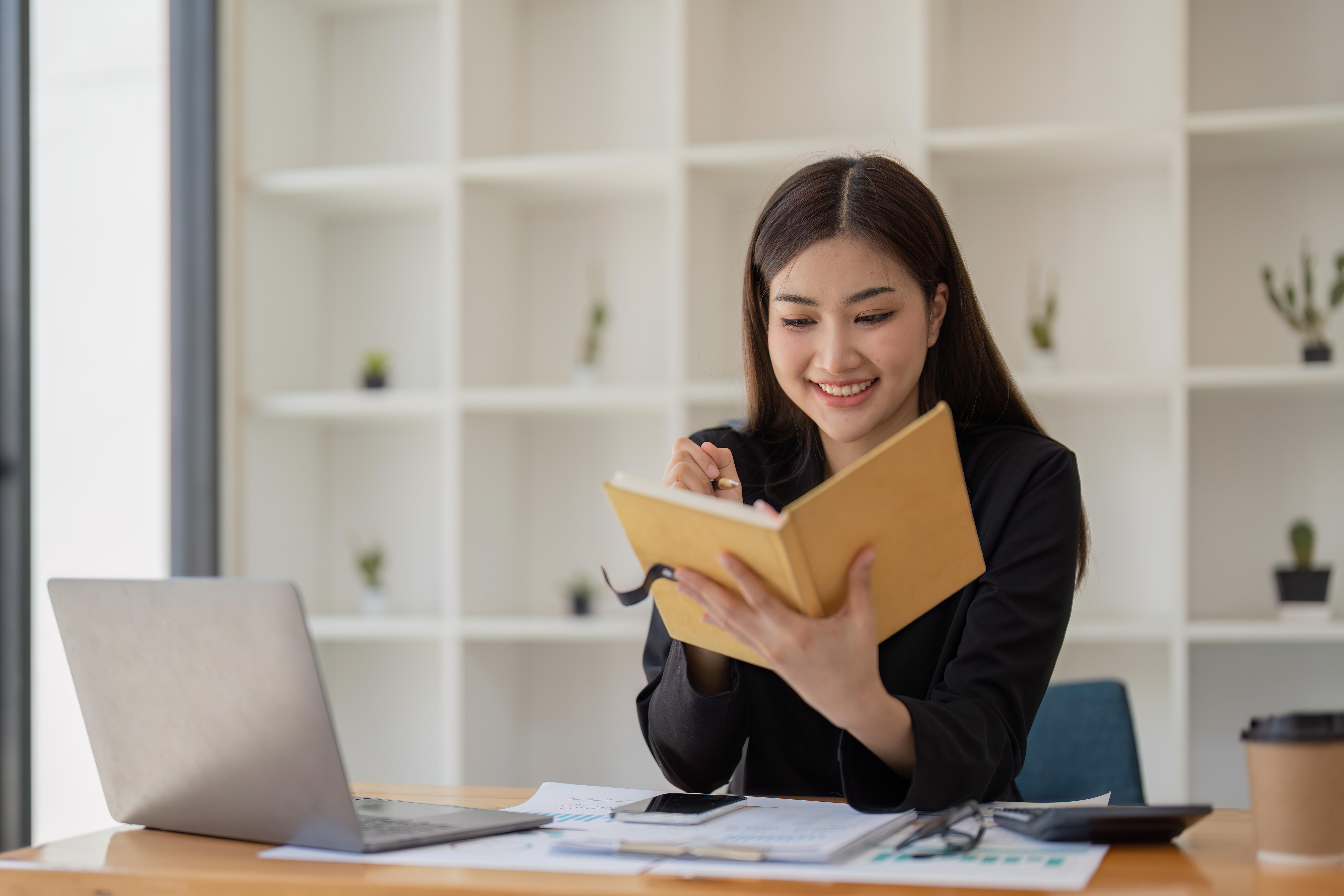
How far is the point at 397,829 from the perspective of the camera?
3.44 ft

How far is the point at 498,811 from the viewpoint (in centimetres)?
114

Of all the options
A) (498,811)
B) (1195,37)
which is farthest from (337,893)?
(1195,37)

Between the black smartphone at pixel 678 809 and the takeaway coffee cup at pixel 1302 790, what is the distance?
1.47ft

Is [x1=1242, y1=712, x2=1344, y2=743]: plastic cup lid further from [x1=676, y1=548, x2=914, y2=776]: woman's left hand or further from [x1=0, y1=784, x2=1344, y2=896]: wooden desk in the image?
[x1=676, y1=548, x2=914, y2=776]: woman's left hand

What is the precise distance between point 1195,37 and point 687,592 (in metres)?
2.30

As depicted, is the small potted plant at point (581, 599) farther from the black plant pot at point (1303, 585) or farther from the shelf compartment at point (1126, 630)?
the black plant pot at point (1303, 585)

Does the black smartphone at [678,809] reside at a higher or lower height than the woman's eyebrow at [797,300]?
lower

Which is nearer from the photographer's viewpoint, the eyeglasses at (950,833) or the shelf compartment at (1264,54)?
the eyeglasses at (950,833)

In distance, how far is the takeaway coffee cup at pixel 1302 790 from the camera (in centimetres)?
90

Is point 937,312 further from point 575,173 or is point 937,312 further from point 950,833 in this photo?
point 575,173

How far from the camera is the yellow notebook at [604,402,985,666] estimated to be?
924 mm

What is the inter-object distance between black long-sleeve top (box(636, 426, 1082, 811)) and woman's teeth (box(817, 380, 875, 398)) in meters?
0.17

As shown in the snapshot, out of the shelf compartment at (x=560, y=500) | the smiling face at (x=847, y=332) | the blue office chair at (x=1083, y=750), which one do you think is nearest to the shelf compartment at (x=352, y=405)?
the shelf compartment at (x=560, y=500)

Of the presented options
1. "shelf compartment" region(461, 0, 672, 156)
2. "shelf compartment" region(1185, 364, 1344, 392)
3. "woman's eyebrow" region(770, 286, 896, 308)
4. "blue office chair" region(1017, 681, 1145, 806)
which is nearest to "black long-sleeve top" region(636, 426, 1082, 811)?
"woman's eyebrow" region(770, 286, 896, 308)
